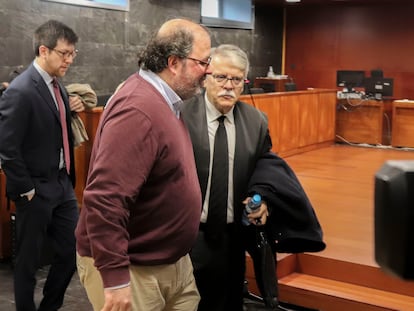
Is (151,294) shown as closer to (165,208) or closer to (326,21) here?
(165,208)

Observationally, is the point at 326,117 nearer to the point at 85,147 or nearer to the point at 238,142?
the point at 85,147

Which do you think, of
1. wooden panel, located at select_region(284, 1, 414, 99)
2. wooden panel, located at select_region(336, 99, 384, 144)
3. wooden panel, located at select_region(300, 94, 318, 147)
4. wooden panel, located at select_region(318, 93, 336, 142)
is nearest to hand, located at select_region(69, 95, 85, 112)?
wooden panel, located at select_region(300, 94, 318, 147)

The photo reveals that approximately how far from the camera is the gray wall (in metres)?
6.44

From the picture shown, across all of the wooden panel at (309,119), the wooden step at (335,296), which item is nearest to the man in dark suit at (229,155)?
the wooden step at (335,296)

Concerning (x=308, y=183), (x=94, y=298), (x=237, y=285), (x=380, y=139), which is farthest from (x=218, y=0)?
(x=94, y=298)

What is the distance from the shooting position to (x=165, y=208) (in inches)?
74.9

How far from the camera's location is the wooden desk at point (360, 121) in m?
9.23

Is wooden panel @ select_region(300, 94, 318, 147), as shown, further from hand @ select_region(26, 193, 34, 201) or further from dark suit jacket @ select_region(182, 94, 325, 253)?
dark suit jacket @ select_region(182, 94, 325, 253)

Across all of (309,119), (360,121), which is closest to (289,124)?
(309,119)

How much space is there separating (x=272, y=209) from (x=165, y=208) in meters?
0.81

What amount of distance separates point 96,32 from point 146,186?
609 cm

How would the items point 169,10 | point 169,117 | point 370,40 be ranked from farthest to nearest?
1. point 370,40
2. point 169,10
3. point 169,117

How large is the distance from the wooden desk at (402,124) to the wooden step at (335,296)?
565cm

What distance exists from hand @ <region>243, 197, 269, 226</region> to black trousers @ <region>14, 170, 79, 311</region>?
116 cm
